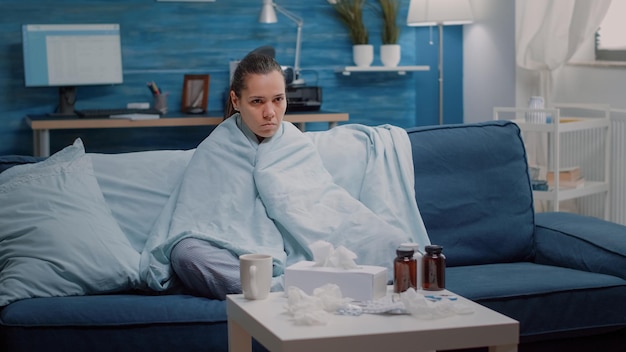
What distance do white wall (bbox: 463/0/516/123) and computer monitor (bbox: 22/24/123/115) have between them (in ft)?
6.72

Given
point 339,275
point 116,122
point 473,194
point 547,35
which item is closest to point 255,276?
point 339,275

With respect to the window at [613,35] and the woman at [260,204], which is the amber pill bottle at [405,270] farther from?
the window at [613,35]

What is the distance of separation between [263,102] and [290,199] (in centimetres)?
30

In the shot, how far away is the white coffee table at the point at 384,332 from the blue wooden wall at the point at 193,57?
11.9 ft

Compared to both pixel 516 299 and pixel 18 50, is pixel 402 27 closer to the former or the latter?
pixel 18 50

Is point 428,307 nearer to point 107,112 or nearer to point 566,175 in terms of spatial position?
point 566,175

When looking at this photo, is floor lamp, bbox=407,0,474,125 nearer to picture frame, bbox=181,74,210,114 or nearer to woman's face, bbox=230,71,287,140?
picture frame, bbox=181,74,210,114

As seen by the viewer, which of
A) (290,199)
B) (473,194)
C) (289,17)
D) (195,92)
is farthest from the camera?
(289,17)

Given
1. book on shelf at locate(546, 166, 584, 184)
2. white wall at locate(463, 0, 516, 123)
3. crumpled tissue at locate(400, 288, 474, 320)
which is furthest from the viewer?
white wall at locate(463, 0, 516, 123)

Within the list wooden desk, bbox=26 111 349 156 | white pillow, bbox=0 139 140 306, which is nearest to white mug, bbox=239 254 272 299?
white pillow, bbox=0 139 140 306

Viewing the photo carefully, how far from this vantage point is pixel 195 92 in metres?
5.43

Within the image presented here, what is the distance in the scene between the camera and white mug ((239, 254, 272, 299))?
2.08m

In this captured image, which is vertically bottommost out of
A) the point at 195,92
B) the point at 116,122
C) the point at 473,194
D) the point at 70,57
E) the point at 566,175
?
the point at 566,175

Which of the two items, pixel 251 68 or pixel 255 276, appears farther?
pixel 251 68
